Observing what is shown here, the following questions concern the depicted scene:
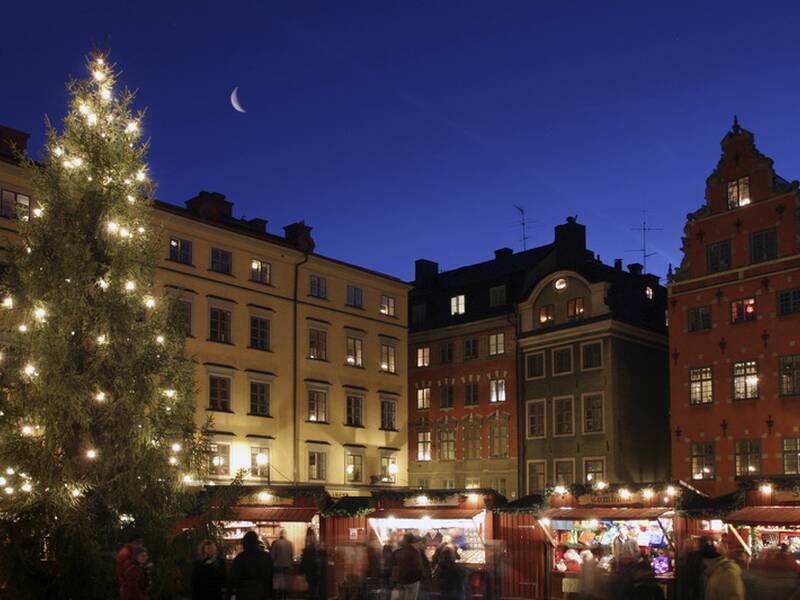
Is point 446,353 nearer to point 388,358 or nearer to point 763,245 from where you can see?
point 388,358

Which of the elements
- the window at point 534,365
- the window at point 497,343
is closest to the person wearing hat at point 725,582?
the window at point 534,365

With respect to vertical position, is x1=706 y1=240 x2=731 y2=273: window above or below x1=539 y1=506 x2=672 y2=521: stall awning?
above

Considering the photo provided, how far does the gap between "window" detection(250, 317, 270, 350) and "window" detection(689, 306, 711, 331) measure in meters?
16.6

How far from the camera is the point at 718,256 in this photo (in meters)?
41.3

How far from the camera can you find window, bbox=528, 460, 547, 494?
47.6m

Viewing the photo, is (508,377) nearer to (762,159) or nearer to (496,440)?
(496,440)

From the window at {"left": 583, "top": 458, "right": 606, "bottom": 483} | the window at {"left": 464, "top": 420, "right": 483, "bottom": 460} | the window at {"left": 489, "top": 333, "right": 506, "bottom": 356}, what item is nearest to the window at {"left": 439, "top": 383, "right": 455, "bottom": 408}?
the window at {"left": 464, "top": 420, "right": 483, "bottom": 460}

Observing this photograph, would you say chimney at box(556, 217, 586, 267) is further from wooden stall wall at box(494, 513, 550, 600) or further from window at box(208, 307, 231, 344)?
wooden stall wall at box(494, 513, 550, 600)

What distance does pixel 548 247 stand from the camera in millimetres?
54125

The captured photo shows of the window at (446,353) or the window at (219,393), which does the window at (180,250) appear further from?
the window at (446,353)

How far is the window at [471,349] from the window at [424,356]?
260 cm

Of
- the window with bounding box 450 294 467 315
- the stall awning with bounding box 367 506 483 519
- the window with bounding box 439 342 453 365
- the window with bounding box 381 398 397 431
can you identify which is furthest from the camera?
the window with bounding box 450 294 467 315

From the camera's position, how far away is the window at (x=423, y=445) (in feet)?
173

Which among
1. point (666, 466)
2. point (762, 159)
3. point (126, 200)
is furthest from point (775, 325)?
point (126, 200)
